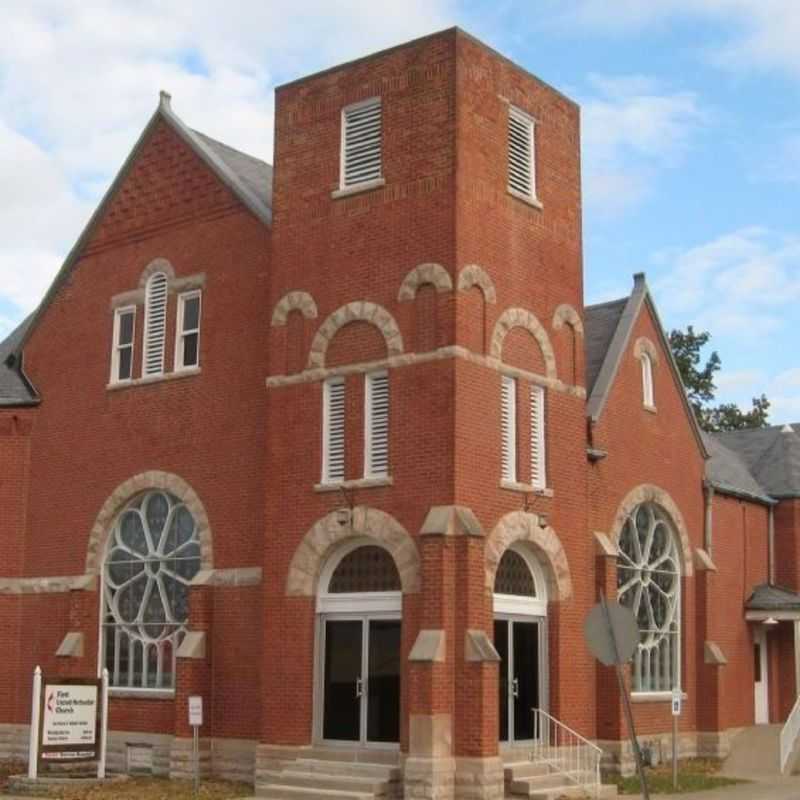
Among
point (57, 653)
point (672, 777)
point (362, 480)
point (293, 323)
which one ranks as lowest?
point (672, 777)

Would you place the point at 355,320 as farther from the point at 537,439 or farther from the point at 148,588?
the point at 148,588

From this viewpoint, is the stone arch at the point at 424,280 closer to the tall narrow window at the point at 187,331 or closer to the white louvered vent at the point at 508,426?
the white louvered vent at the point at 508,426

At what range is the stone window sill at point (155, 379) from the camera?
27.2m

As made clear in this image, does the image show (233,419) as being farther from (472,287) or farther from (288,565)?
(472,287)

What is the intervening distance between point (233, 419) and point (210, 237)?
153 inches

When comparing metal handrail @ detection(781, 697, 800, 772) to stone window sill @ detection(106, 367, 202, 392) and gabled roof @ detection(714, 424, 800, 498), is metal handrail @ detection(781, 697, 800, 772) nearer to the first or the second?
gabled roof @ detection(714, 424, 800, 498)

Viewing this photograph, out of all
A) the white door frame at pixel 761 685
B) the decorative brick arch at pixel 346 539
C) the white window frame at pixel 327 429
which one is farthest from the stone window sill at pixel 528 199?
the white door frame at pixel 761 685

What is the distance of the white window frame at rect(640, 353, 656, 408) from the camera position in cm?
2932

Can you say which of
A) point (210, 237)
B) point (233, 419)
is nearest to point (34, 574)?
point (233, 419)

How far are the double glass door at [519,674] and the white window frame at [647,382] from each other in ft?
22.4

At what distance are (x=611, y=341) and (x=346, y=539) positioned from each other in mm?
8337

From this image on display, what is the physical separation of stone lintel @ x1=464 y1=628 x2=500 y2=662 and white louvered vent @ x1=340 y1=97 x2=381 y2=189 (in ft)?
26.4

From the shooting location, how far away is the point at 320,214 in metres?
24.9

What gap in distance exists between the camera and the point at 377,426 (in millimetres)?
23625
